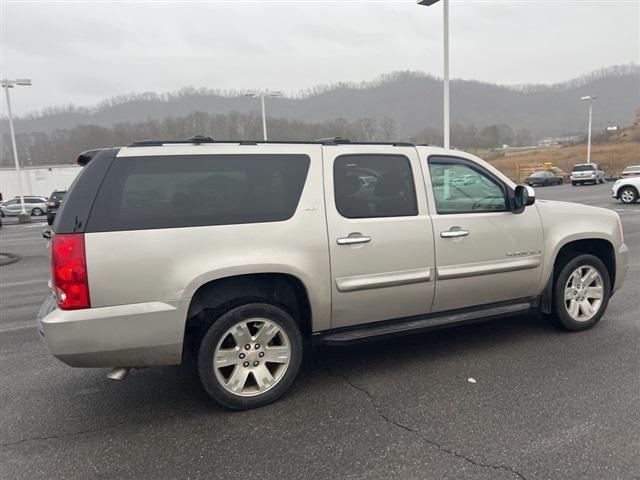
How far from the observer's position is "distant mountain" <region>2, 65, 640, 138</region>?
117m

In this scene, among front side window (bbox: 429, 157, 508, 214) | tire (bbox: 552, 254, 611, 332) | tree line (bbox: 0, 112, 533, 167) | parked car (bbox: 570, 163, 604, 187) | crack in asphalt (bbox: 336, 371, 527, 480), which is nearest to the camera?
crack in asphalt (bbox: 336, 371, 527, 480)

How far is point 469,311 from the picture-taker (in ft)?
13.5

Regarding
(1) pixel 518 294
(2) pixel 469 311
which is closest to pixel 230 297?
(2) pixel 469 311

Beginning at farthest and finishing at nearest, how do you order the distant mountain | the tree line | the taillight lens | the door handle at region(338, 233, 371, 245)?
the distant mountain
the tree line
the door handle at region(338, 233, 371, 245)
the taillight lens

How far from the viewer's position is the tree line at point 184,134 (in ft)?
261

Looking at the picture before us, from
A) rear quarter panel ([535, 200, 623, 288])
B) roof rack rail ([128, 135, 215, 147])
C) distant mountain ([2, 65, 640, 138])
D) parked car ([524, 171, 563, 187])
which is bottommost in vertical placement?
parked car ([524, 171, 563, 187])

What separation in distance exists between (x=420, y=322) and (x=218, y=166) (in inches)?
80.0

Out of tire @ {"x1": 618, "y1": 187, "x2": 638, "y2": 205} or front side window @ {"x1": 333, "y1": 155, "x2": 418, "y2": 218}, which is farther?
tire @ {"x1": 618, "y1": 187, "x2": 638, "y2": 205}

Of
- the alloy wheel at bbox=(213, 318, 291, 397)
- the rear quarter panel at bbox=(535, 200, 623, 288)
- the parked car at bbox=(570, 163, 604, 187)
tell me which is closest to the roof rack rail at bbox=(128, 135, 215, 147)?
the alloy wheel at bbox=(213, 318, 291, 397)

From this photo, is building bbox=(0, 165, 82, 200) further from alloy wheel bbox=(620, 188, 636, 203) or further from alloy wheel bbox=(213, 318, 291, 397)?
alloy wheel bbox=(213, 318, 291, 397)

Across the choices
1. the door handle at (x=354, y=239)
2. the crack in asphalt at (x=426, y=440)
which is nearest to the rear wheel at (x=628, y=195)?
the door handle at (x=354, y=239)

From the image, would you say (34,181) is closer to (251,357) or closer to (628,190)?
(628,190)

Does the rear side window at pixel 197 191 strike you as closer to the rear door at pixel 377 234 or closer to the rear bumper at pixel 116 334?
the rear door at pixel 377 234

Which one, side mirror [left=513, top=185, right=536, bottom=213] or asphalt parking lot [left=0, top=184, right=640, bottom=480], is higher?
side mirror [left=513, top=185, right=536, bottom=213]
